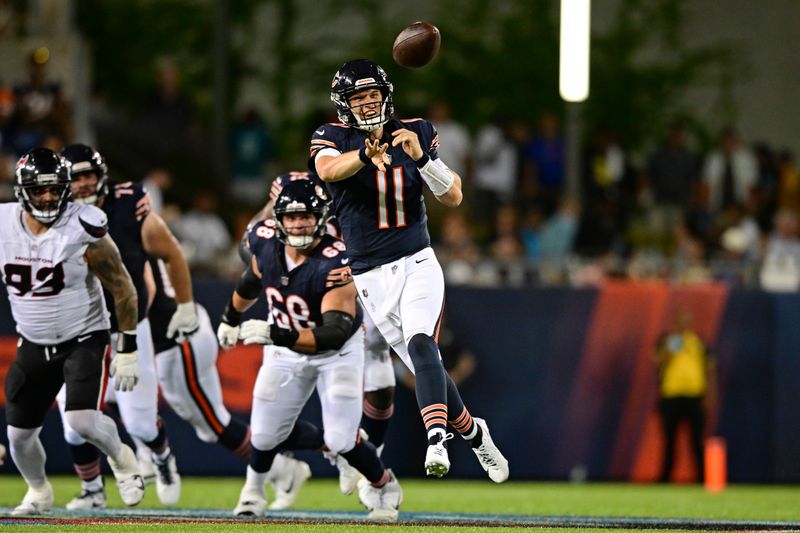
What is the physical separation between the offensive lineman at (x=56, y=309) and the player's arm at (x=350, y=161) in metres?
1.26

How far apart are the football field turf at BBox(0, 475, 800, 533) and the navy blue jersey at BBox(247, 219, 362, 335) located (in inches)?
43.6

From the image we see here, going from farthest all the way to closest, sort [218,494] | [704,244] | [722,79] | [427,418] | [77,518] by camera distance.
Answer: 1. [722,79]
2. [704,244]
3. [218,494]
4. [77,518]
5. [427,418]

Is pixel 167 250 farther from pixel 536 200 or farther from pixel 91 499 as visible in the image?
pixel 536 200

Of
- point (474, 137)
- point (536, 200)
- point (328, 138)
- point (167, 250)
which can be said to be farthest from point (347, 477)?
point (474, 137)

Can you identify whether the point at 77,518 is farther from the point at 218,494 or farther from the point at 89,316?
the point at 218,494

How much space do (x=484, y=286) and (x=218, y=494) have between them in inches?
146

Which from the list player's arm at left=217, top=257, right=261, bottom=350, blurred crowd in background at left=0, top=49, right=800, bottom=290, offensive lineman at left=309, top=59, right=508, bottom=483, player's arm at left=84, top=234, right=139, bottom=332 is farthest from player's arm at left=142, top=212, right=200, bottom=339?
blurred crowd in background at left=0, top=49, right=800, bottom=290

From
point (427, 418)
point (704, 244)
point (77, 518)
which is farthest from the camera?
point (704, 244)

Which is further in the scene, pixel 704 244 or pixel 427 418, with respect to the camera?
pixel 704 244

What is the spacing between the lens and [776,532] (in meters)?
7.18

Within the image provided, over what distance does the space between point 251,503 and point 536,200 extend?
8.36 m

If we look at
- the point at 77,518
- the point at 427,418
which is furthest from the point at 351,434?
the point at 77,518

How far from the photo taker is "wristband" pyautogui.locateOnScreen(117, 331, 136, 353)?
7855mm

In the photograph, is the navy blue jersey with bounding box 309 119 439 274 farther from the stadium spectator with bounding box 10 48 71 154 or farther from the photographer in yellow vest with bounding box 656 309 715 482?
the stadium spectator with bounding box 10 48 71 154
